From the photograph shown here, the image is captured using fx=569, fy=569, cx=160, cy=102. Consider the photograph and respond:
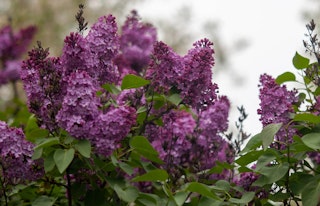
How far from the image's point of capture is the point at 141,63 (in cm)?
386

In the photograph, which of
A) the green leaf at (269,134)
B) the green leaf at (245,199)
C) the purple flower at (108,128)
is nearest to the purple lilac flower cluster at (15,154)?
the purple flower at (108,128)

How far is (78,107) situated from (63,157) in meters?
0.19

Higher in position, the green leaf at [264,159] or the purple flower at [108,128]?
the purple flower at [108,128]

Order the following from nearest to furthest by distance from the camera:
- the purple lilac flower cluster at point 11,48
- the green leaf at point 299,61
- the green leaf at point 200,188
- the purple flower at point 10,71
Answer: the green leaf at point 200,188 → the green leaf at point 299,61 → the purple flower at point 10,71 → the purple lilac flower cluster at point 11,48

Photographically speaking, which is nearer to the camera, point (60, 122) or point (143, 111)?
point (60, 122)

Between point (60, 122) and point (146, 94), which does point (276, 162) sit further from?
point (60, 122)

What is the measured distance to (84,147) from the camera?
191cm

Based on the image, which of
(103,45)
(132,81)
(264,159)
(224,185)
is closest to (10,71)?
(103,45)

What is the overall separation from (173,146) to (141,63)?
167cm

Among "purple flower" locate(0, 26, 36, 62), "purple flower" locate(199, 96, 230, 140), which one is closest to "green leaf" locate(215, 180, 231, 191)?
"purple flower" locate(199, 96, 230, 140)

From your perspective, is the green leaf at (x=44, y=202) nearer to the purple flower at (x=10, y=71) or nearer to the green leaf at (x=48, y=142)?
the green leaf at (x=48, y=142)

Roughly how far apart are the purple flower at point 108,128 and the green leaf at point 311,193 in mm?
661

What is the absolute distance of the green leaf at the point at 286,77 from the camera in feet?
7.66

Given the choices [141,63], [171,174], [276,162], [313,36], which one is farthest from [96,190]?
[141,63]
